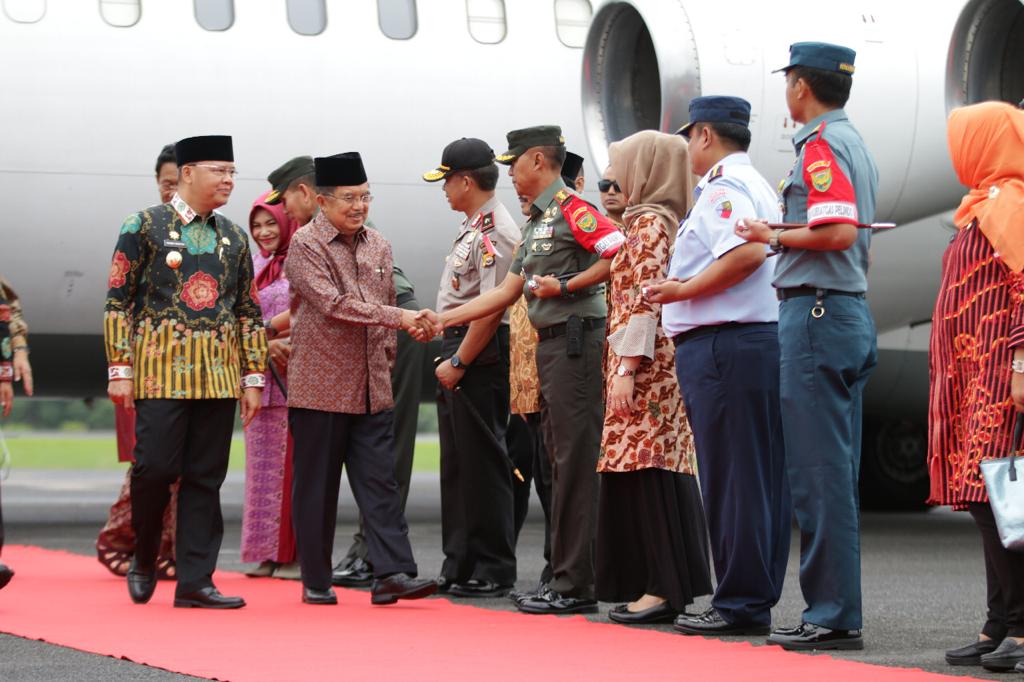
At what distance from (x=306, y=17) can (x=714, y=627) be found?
14.8 feet

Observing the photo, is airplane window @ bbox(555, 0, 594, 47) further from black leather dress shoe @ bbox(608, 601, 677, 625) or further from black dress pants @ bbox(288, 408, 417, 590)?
black leather dress shoe @ bbox(608, 601, 677, 625)

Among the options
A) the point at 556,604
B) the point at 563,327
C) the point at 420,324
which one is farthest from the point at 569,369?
the point at 556,604

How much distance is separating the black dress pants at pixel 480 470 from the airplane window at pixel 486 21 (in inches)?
111

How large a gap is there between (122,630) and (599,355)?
1.79 m

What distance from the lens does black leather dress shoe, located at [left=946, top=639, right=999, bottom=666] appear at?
14.9 feet

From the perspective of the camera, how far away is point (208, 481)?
5.90 meters

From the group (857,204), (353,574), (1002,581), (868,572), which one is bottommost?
(868,572)

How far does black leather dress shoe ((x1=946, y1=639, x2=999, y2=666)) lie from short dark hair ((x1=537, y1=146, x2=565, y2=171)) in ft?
7.47

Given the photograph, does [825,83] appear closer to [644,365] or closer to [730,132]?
[730,132]

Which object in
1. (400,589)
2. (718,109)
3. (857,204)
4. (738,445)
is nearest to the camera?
(857,204)

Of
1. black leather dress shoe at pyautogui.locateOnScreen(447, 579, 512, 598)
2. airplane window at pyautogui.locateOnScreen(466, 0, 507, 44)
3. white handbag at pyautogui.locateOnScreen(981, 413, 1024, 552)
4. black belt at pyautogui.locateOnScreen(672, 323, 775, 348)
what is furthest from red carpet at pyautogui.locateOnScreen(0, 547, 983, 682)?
airplane window at pyautogui.locateOnScreen(466, 0, 507, 44)

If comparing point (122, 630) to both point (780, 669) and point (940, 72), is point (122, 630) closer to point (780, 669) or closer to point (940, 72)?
point (780, 669)

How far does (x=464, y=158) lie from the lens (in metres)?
6.30

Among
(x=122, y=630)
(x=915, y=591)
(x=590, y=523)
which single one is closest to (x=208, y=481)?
(x=122, y=630)
